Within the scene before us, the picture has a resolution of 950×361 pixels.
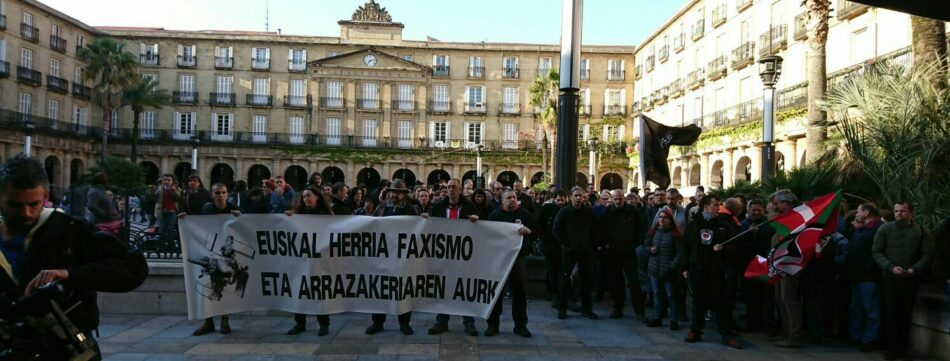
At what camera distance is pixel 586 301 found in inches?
355

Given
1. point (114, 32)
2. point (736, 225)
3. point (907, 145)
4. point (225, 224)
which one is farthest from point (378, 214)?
point (114, 32)

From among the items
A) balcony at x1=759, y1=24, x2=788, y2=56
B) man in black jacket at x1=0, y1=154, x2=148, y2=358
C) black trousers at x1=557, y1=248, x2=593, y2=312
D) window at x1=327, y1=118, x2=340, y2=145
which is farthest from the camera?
window at x1=327, y1=118, x2=340, y2=145

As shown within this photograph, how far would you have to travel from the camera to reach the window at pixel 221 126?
5672cm

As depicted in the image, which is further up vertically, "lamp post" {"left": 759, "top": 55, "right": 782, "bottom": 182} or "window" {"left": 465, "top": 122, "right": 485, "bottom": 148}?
"window" {"left": 465, "top": 122, "right": 485, "bottom": 148}

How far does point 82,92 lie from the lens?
51.8 m

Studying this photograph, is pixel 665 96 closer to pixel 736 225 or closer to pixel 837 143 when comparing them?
pixel 837 143

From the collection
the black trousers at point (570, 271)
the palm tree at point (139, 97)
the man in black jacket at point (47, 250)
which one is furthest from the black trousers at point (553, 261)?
the palm tree at point (139, 97)

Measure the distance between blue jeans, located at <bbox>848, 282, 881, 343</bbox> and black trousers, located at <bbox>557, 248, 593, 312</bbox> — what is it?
3036mm

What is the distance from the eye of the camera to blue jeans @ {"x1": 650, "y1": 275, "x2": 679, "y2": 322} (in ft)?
27.3

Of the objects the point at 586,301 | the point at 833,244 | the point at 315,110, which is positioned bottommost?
the point at 586,301

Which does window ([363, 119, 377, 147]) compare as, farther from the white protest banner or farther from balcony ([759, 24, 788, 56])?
the white protest banner

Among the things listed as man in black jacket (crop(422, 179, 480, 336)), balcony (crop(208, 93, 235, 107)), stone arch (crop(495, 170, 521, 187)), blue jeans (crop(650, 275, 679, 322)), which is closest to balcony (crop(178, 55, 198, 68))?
balcony (crop(208, 93, 235, 107))

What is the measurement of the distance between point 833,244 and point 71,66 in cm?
5568

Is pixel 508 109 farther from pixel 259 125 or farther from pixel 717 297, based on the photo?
pixel 717 297
